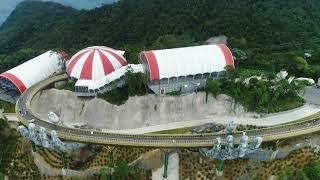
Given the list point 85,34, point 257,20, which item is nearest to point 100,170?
point 257,20

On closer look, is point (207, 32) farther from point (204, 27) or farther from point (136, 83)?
point (136, 83)

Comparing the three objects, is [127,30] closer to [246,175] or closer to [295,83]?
[295,83]

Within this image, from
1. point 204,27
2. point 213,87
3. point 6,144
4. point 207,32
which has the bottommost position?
point 6,144

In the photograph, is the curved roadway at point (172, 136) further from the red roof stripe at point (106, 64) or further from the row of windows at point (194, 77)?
the red roof stripe at point (106, 64)

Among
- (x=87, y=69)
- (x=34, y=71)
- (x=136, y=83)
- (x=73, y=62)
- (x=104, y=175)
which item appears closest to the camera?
(x=104, y=175)

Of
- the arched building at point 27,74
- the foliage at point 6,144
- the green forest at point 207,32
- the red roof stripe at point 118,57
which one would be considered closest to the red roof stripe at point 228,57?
the green forest at point 207,32

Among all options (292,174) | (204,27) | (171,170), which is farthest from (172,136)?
(204,27)

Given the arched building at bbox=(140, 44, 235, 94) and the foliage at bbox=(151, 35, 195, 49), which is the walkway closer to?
the arched building at bbox=(140, 44, 235, 94)
